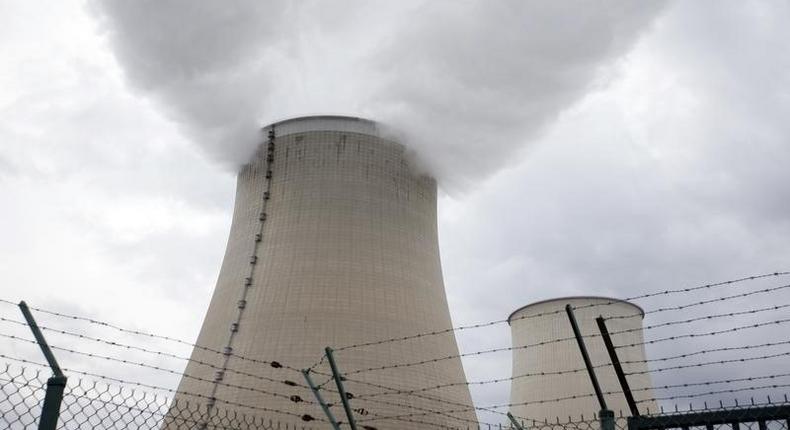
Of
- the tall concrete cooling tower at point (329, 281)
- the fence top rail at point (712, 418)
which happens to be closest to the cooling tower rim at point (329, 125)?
the tall concrete cooling tower at point (329, 281)

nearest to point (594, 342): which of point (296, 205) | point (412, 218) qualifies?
point (412, 218)

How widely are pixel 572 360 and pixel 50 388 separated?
45.3 ft

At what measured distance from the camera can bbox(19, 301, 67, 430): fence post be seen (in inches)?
97.2

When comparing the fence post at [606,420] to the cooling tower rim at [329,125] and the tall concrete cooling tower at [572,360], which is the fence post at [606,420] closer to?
the cooling tower rim at [329,125]

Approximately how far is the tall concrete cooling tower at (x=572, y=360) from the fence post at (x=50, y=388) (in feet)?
41.6

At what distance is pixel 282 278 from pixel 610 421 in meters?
7.41

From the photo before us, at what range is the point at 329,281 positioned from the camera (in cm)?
980

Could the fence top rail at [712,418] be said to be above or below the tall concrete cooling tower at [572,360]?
below

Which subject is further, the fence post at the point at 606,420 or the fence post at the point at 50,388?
the fence post at the point at 606,420

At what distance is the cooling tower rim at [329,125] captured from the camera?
11016 millimetres

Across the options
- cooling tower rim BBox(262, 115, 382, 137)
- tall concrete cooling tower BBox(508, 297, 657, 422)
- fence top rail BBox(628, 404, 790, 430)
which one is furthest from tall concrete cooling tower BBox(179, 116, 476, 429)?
fence top rail BBox(628, 404, 790, 430)

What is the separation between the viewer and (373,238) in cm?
1024

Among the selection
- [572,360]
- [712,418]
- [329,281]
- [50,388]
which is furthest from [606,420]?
[572,360]

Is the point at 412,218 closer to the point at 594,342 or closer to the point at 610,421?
the point at 594,342
